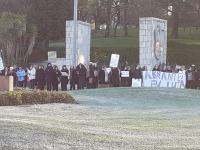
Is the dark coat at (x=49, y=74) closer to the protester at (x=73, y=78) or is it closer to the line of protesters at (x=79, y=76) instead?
the line of protesters at (x=79, y=76)

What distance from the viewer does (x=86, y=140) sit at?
1066cm

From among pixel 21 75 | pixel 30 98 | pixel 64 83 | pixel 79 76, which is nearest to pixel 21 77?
pixel 21 75

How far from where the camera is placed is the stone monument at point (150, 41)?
1507 inches

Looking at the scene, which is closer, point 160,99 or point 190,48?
point 160,99

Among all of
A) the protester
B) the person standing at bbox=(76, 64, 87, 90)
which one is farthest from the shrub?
the person standing at bbox=(76, 64, 87, 90)

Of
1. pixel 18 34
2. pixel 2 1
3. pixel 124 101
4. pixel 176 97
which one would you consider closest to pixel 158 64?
pixel 176 97

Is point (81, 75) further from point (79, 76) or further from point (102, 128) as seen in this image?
point (102, 128)

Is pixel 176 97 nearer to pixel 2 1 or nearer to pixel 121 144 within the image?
pixel 121 144

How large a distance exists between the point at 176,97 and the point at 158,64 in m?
11.1

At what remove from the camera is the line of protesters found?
3228 centimetres

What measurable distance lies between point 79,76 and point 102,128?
20.1 m

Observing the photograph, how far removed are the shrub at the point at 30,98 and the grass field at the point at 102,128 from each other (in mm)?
797

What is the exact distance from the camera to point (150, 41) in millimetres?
38188

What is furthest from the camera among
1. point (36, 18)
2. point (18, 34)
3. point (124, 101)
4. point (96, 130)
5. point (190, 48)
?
point (190, 48)
